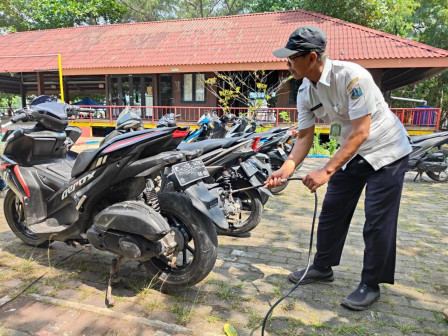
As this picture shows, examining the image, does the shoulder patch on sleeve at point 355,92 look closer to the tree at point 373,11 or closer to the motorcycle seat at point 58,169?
the motorcycle seat at point 58,169

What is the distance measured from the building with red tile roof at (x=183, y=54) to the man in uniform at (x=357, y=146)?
10.9 metres

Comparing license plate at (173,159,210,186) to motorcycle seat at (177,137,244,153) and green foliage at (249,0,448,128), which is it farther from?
green foliage at (249,0,448,128)

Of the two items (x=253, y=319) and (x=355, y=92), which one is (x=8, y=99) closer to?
(x=253, y=319)

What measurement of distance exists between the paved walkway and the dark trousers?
29 centimetres

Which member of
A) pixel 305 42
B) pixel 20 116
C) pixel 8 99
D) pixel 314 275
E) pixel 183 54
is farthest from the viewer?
pixel 8 99

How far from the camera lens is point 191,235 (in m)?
2.20

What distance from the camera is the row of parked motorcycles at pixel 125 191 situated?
2.10 metres

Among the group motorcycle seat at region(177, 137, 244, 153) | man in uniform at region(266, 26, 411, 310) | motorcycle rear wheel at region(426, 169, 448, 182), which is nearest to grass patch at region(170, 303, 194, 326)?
man in uniform at region(266, 26, 411, 310)

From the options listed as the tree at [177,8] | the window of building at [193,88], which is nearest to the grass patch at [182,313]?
the window of building at [193,88]

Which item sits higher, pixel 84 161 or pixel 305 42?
pixel 305 42

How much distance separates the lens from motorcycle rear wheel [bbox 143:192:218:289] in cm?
213

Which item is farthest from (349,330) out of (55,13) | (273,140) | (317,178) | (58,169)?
(55,13)

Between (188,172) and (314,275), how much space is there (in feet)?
4.30

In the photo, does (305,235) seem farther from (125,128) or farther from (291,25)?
(291,25)
